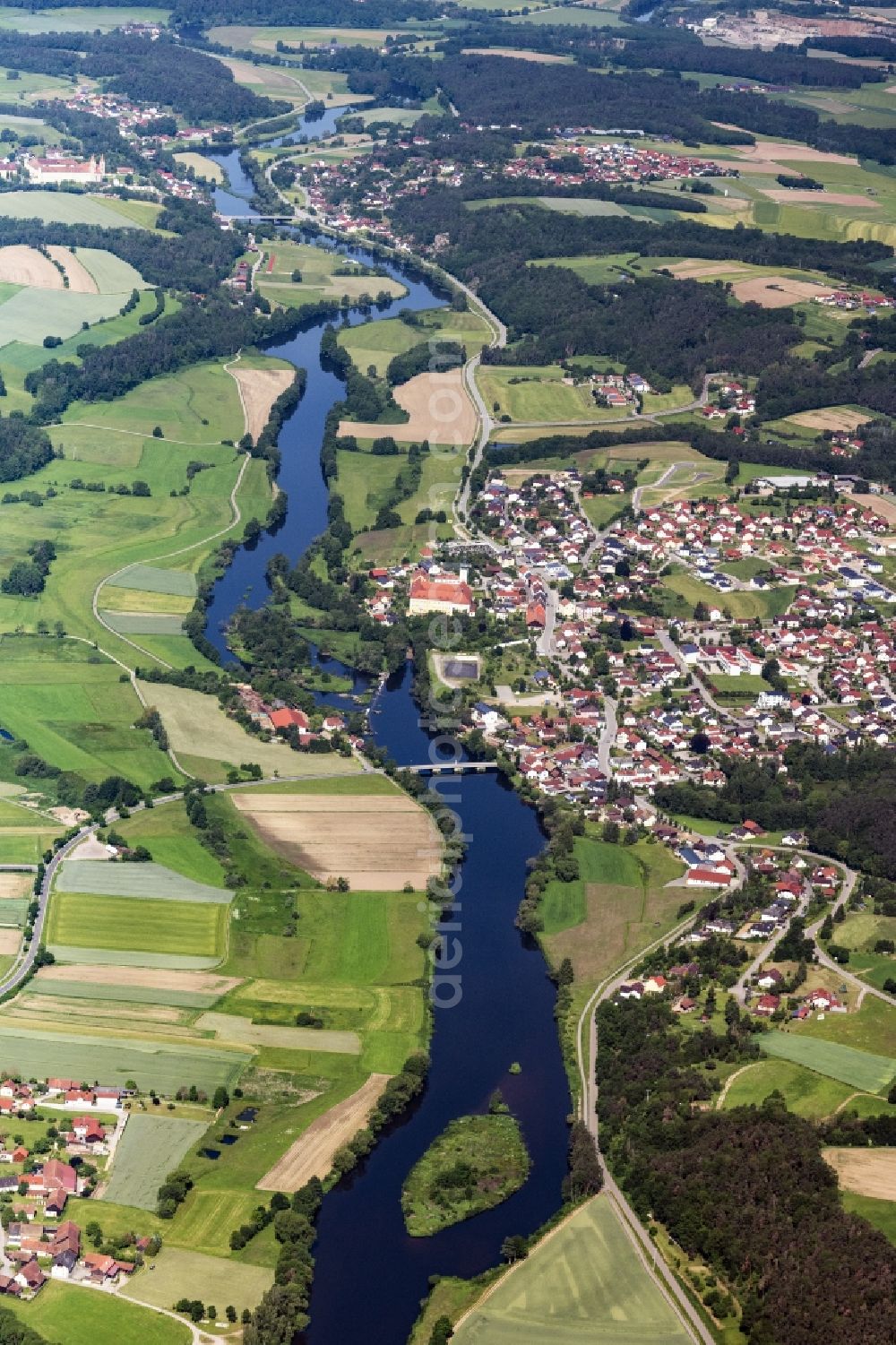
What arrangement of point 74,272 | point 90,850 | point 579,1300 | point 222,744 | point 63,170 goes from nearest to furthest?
1. point 579,1300
2. point 90,850
3. point 222,744
4. point 74,272
5. point 63,170

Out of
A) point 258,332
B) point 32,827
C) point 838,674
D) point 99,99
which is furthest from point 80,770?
point 99,99

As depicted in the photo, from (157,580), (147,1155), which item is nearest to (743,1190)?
(147,1155)

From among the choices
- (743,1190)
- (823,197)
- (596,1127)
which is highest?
(823,197)

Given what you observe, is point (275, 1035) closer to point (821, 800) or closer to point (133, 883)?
point (133, 883)

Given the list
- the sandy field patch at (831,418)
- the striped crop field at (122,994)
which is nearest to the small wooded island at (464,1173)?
the striped crop field at (122,994)

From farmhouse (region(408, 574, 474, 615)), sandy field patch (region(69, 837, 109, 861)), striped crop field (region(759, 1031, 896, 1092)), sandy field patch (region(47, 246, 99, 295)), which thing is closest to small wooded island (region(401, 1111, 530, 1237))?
striped crop field (region(759, 1031, 896, 1092))

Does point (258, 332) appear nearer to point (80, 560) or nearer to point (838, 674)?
point (80, 560)

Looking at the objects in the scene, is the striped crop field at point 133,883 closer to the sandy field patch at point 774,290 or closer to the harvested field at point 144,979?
the harvested field at point 144,979
